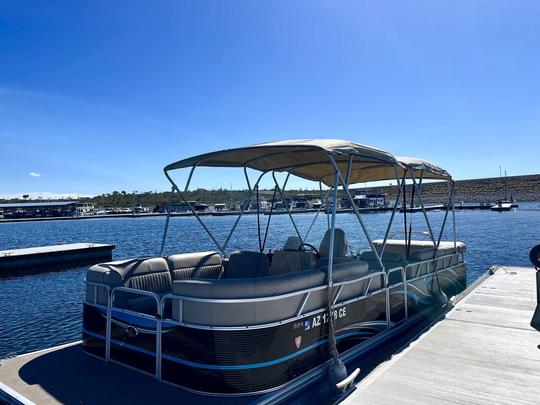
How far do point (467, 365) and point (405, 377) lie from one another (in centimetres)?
94

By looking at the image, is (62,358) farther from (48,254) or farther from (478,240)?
(478,240)

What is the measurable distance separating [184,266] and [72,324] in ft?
19.3

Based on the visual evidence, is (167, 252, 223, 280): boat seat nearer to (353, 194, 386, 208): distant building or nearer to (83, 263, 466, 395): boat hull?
(83, 263, 466, 395): boat hull

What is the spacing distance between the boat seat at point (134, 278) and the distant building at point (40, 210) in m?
101

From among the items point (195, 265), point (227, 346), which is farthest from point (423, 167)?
point (227, 346)

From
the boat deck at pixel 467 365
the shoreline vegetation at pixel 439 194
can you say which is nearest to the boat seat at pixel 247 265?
the boat deck at pixel 467 365

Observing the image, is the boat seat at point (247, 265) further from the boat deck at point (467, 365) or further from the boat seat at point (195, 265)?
the boat deck at point (467, 365)

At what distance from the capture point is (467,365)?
490 centimetres

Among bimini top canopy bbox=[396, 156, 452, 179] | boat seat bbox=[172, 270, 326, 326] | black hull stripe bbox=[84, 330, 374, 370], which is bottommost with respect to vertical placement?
black hull stripe bbox=[84, 330, 374, 370]

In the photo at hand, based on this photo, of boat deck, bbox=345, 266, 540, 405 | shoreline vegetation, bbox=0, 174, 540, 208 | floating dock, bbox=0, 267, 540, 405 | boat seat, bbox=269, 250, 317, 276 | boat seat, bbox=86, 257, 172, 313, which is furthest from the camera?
shoreline vegetation, bbox=0, 174, 540, 208

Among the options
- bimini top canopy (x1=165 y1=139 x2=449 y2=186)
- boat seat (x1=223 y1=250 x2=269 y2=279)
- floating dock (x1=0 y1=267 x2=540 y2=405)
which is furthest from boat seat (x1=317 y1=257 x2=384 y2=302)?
bimini top canopy (x1=165 y1=139 x2=449 y2=186)

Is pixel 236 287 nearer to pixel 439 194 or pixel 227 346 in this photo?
pixel 227 346

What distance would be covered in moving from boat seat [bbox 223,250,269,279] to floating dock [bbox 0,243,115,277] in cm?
1620

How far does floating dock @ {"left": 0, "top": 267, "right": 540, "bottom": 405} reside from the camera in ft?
12.9
